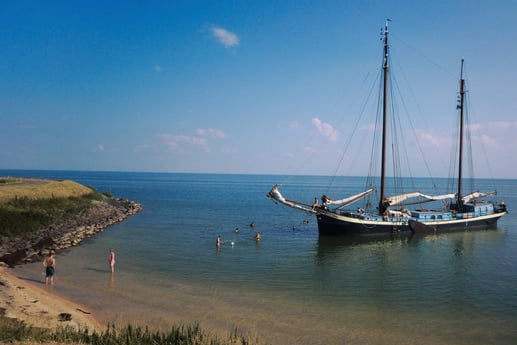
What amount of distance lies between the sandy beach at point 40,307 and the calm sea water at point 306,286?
37.0 inches

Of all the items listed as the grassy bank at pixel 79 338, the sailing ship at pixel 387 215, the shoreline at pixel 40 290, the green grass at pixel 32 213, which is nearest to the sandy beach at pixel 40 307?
the shoreline at pixel 40 290

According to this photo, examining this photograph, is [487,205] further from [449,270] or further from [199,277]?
[199,277]

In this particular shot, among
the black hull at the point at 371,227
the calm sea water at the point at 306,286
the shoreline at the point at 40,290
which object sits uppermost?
the black hull at the point at 371,227

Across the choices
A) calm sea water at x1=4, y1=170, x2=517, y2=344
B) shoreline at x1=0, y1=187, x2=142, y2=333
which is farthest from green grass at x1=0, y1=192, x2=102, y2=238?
calm sea water at x1=4, y1=170, x2=517, y2=344

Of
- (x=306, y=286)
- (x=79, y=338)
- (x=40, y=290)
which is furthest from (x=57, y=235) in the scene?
(x=79, y=338)

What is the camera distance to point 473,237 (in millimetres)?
44625

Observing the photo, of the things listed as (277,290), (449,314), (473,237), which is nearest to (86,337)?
(277,290)

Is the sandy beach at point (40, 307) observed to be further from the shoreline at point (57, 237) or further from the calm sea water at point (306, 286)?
the shoreline at point (57, 237)

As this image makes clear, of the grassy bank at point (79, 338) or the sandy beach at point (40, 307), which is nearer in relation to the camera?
the grassy bank at point (79, 338)

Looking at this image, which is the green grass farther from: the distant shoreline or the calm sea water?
the calm sea water

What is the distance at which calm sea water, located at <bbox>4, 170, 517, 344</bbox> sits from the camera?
17109mm

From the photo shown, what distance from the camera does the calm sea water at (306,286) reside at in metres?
17.1

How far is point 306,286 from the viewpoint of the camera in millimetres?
23594

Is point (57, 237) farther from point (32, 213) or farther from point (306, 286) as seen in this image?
point (306, 286)
